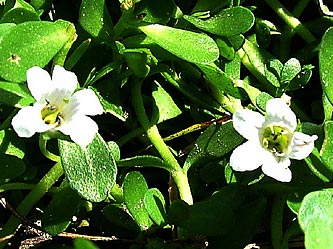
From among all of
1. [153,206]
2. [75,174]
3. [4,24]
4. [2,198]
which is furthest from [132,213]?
[4,24]

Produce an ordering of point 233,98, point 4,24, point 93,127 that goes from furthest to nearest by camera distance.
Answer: point 233,98, point 4,24, point 93,127

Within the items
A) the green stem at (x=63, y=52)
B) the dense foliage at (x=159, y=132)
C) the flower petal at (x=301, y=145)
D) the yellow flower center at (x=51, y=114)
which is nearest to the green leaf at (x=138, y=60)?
the dense foliage at (x=159, y=132)

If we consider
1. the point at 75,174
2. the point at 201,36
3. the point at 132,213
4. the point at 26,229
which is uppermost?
the point at 201,36

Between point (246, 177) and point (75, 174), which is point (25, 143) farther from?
point (246, 177)

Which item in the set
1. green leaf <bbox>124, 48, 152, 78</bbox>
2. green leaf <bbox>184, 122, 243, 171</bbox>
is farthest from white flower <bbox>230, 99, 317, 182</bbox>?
green leaf <bbox>124, 48, 152, 78</bbox>

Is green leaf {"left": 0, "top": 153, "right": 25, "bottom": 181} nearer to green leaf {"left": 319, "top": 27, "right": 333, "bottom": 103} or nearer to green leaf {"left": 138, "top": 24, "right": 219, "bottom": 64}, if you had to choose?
green leaf {"left": 138, "top": 24, "right": 219, "bottom": 64}

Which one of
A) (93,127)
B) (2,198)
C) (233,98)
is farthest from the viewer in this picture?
(233,98)
